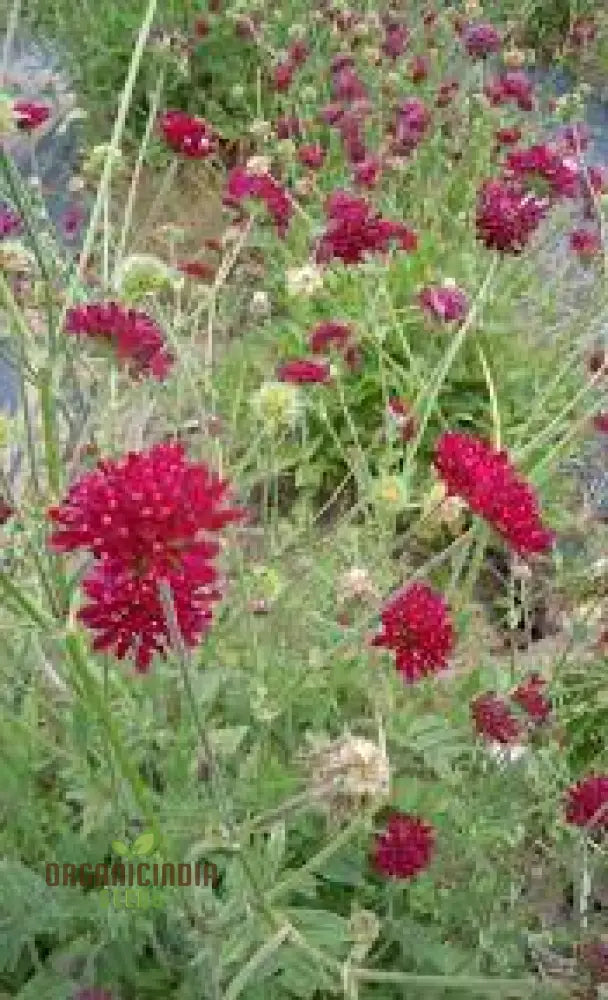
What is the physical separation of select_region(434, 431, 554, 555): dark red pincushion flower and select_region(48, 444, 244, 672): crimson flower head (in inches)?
11.9

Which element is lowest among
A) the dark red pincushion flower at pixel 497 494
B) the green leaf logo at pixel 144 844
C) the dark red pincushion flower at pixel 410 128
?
the green leaf logo at pixel 144 844

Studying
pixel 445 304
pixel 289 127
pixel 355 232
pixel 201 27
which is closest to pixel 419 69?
pixel 289 127

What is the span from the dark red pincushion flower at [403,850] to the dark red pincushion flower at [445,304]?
0.98 m

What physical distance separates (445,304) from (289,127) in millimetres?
1230

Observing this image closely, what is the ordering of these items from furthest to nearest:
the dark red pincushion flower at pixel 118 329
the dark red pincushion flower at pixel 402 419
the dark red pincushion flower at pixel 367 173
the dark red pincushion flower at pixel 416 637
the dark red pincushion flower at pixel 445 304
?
the dark red pincushion flower at pixel 367 173 < the dark red pincushion flower at pixel 445 304 < the dark red pincushion flower at pixel 402 419 < the dark red pincushion flower at pixel 118 329 < the dark red pincushion flower at pixel 416 637

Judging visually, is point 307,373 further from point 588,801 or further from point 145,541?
point 145,541

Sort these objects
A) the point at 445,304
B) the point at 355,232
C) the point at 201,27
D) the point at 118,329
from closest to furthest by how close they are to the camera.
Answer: the point at 118,329 < the point at 355,232 < the point at 445,304 < the point at 201,27

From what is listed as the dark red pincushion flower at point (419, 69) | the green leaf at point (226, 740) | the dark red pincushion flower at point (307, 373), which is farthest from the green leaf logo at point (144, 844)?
the dark red pincushion flower at point (419, 69)

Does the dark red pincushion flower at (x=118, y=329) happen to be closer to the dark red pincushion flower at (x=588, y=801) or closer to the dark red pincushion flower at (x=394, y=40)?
the dark red pincushion flower at (x=588, y=801)

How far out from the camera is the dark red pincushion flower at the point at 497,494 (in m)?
1.32

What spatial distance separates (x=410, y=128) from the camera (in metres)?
3.10

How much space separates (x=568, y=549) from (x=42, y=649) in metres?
1.72

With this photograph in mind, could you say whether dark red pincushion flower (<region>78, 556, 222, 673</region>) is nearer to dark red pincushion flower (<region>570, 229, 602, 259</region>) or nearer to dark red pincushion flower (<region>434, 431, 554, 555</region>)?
dark red pincushion flower (<region>434, 431, 554, 555</region>)

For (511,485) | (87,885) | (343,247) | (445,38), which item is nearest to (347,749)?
(511,485)
